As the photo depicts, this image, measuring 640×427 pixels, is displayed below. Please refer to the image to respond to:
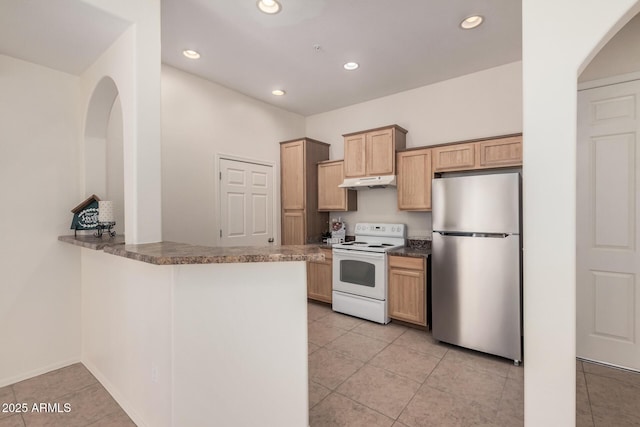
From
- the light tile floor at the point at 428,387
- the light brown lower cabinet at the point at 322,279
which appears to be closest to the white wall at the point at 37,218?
the light tile floor at the point at 428,387

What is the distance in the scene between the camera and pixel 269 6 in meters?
→ 2.25

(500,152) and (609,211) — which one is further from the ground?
(500,152)

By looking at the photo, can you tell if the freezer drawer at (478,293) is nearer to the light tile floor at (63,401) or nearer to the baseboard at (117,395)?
the baseboard at (117,395)

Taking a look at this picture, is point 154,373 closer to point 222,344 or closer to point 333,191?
point 222,344

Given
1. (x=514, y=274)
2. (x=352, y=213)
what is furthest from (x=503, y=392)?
(x=352, y=213)

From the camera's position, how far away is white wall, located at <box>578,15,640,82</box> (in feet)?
7.77

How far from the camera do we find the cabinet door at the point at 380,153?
3688mm

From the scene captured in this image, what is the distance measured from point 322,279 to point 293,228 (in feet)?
2.95

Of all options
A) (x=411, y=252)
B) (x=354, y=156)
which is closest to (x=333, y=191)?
(x=354, y=156)

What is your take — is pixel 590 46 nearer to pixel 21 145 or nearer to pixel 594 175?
pixel 594 175

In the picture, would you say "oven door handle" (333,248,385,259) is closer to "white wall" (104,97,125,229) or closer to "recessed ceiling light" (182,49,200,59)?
"white wall" (104,97,125,229)

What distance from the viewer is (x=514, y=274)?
254 cm

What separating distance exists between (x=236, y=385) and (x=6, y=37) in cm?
281

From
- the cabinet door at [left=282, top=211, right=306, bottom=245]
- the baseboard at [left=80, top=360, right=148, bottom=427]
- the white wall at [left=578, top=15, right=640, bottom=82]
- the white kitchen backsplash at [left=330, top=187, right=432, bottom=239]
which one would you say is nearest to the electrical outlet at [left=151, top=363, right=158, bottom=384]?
the baseboard at [left=80, top=360, right=148, bottom=427]
